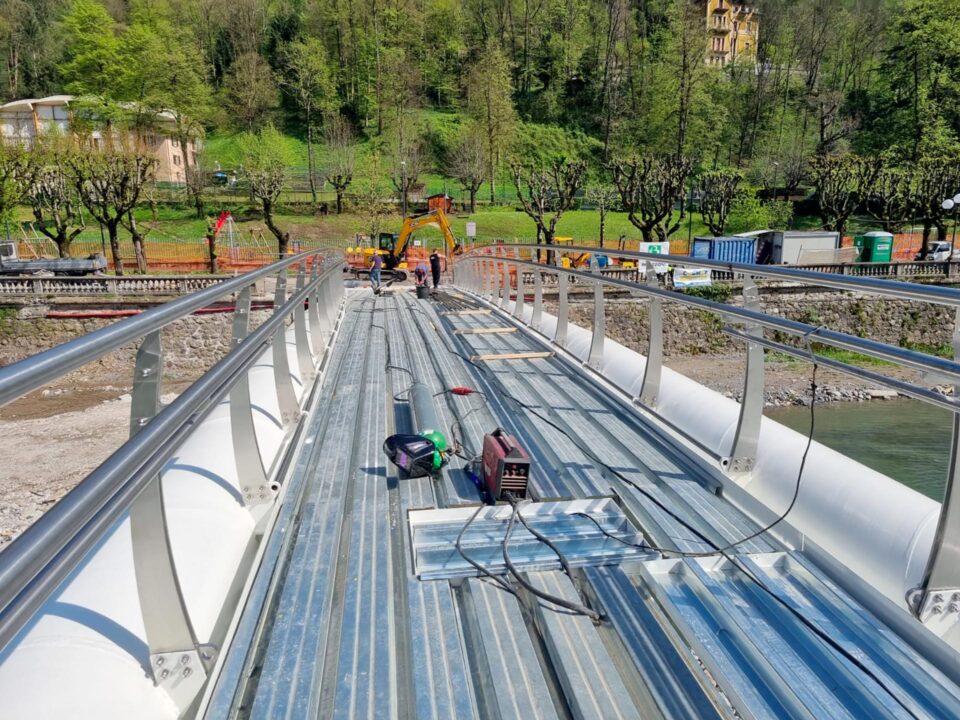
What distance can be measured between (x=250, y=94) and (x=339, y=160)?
61.6 feet

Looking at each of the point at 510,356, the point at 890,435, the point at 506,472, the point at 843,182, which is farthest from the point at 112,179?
the point at 843,182

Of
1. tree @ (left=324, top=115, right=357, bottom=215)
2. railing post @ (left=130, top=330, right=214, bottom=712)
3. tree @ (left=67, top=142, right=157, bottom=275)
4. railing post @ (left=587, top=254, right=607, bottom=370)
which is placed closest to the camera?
railing post @ (left=130, top=330, right=214, bottom=712)

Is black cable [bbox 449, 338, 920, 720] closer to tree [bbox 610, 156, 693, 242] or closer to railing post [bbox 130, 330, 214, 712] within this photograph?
railing post [bbox 130, 330, 214, 712]

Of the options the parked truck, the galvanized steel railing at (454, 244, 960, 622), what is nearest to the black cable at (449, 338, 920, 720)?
the galvanized steel railing at (454, 244, 960, 622)

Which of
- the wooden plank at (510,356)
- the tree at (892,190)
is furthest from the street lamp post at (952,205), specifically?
the wooden plank at (510,356)

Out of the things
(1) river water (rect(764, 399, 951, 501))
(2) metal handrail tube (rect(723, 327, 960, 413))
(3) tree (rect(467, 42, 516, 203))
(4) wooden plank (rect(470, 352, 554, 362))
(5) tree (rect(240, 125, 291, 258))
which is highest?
(3) tree (rect(467, 42, 516, 203))

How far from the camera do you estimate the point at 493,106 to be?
60.1 metres

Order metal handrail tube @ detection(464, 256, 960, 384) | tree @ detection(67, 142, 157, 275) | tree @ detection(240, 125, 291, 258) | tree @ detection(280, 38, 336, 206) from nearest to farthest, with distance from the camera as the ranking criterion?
metal handrail tube @ detection(464, 256, 960, 384) → tree @ detection(67, 142, 157, 275) → tree @ detection(240, 125, 291, 258) → tree @ detection(280, 38, 336, 206)

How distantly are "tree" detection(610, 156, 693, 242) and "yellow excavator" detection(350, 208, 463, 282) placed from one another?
1316 centimetres

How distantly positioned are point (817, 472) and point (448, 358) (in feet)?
15.2

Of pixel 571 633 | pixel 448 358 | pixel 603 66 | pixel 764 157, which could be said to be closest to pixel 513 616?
pixel 571 633

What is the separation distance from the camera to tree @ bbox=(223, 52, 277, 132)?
65.4 meters

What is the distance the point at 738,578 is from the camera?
263 cm

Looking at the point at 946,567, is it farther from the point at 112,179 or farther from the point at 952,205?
the point at 112,179
